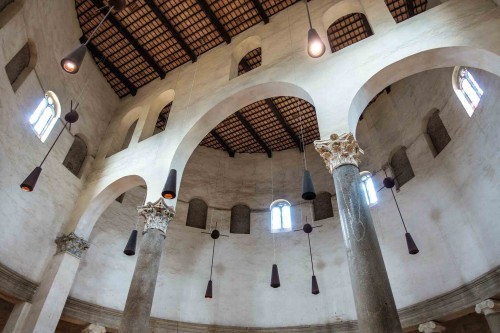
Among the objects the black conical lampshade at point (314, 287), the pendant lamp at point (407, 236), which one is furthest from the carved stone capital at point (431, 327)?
the black conical lampshade at point (314, 287)

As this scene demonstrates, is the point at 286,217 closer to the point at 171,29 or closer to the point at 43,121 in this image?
the point at 171,29

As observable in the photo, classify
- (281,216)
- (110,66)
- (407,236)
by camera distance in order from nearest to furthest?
(407,236)
(110,66)
(281,216)

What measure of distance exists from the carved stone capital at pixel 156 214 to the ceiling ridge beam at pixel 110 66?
22.8ft

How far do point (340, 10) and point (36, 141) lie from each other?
32.2ft

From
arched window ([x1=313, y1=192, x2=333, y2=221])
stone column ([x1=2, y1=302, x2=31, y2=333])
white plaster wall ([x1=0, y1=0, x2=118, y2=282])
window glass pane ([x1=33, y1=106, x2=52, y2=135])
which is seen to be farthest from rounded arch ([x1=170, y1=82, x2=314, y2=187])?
arched window ([x1=313, y1=192, x2=333, y2=221])

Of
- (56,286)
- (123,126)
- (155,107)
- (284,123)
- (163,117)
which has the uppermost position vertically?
(163,117)

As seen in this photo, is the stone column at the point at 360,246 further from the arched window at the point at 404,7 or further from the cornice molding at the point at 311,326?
the arched window at the point at 404,7

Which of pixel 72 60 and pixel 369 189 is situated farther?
pixel 369 189

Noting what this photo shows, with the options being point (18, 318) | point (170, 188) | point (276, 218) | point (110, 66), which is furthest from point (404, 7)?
point (18, 318)

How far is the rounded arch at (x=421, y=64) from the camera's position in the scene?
778 centimetres

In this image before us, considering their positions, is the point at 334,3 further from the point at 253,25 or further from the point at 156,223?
the point at 156,223

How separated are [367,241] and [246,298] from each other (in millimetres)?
8756

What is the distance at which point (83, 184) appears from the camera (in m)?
12.7

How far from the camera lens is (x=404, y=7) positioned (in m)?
12.1
